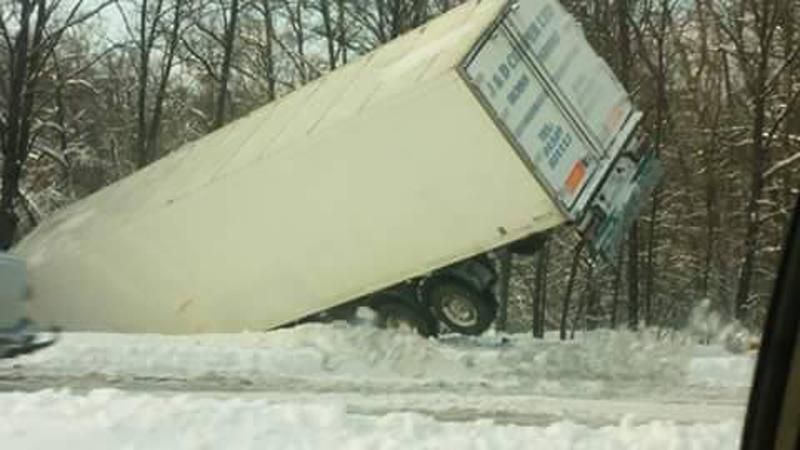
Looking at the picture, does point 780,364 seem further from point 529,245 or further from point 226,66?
point 226,66

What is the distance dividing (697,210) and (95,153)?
1483cm

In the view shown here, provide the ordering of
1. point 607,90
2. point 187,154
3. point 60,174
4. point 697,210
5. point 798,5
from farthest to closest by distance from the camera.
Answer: point 60,174 < point 697,210 < point 798,5 < point 187,154 < point 607,90

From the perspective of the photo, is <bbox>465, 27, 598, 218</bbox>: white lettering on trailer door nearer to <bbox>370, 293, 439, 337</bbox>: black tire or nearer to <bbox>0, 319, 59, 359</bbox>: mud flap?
<bbox>370, 293, 439, 337</bbox>: black tire

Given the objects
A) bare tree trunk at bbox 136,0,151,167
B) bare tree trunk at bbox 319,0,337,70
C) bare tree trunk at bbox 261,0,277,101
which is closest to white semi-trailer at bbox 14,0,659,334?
bare tree trunk at bbox 319,0,337,70

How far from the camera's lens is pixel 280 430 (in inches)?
343

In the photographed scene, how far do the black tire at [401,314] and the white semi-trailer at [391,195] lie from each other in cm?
2

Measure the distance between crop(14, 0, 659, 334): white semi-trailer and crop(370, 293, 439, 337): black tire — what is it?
0.08ft

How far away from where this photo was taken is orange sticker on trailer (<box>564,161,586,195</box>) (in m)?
15.1

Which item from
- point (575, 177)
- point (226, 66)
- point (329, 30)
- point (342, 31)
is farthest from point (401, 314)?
point (226, 66)

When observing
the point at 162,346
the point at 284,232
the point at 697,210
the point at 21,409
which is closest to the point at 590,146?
the point at 284,232

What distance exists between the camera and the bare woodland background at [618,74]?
2303 centimetres

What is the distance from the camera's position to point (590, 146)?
1573cm

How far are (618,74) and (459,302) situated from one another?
9755mm

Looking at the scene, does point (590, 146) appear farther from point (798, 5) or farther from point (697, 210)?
point (697, 210)
